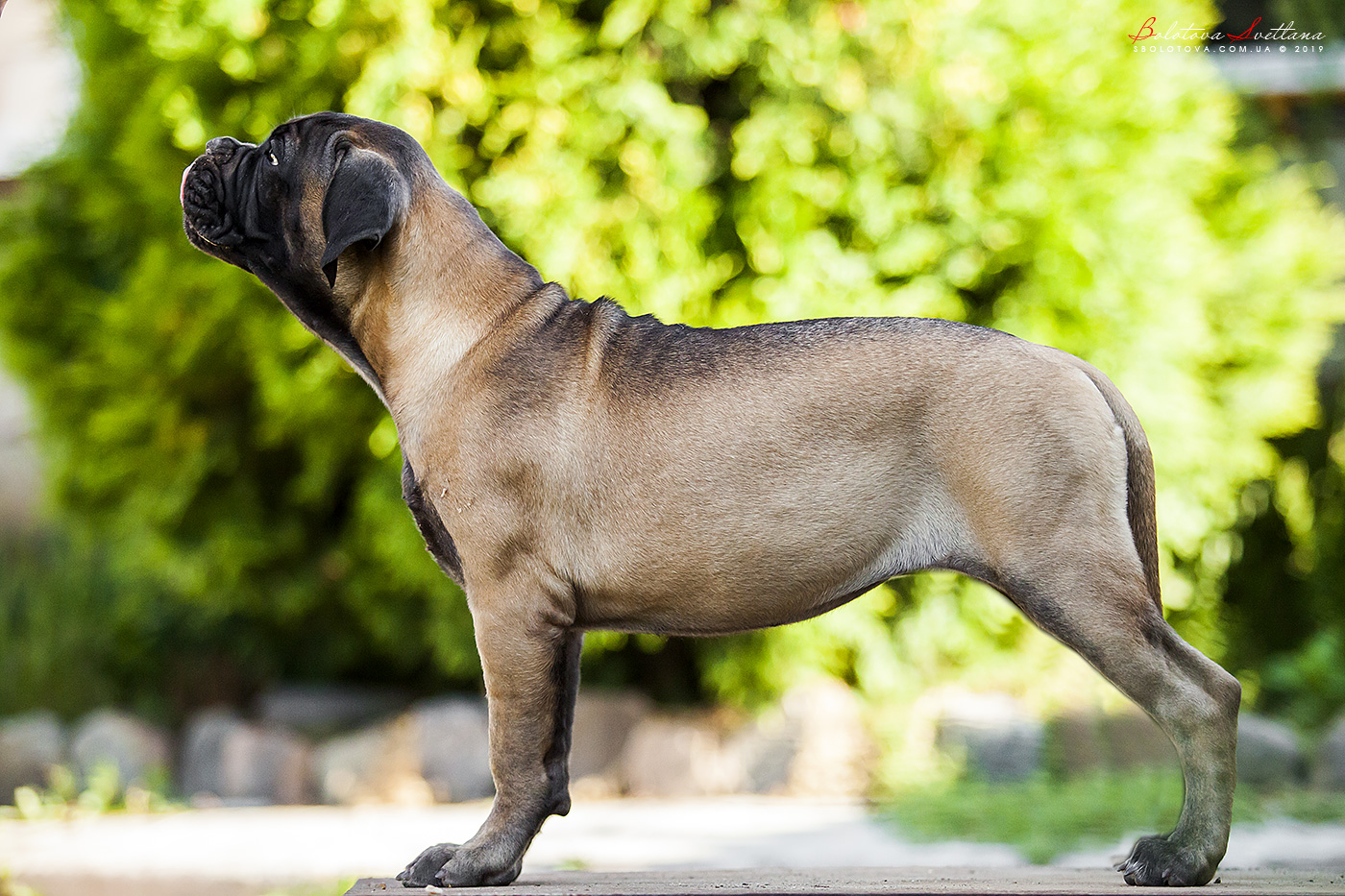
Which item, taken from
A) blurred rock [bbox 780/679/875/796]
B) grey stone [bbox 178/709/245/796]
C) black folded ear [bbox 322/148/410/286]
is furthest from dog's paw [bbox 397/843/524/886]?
grey stone [bbox 178/709/245/796]

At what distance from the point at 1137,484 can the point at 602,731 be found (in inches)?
204

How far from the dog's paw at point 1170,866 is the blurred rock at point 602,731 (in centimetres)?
490

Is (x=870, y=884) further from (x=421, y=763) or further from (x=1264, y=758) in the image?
(x=421, y=763)

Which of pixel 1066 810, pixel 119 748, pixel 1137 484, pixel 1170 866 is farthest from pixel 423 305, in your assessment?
pixel 119 748

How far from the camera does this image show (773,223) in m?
6.56

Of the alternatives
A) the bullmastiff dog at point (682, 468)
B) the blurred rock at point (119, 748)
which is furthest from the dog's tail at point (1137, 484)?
the blurred rock at point (119, 748)

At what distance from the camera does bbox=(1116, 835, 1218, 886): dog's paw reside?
2.64m

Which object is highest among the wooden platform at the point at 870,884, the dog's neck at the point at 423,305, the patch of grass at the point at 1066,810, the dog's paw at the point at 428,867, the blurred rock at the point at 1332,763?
the dog's neck at the point at 423,305

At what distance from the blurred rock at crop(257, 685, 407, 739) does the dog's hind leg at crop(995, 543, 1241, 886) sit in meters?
6.76

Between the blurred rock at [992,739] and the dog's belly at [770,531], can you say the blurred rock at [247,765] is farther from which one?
the dog's belly at [770,531]

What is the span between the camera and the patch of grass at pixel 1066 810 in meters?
Answer: 5.55

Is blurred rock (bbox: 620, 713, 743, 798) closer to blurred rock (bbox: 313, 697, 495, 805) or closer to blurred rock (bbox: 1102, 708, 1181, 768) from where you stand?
blurred rock (bbox: 313, 697, 495, 805)

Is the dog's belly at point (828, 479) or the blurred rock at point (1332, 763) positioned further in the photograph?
the blurred rock at point (1332, 763)

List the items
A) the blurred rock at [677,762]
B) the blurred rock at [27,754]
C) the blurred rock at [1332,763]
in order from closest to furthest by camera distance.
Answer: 1. the blurred rock at [1332,763]
2. the blurred rock at [677,762]
3. the blurred rock at [27,754]
